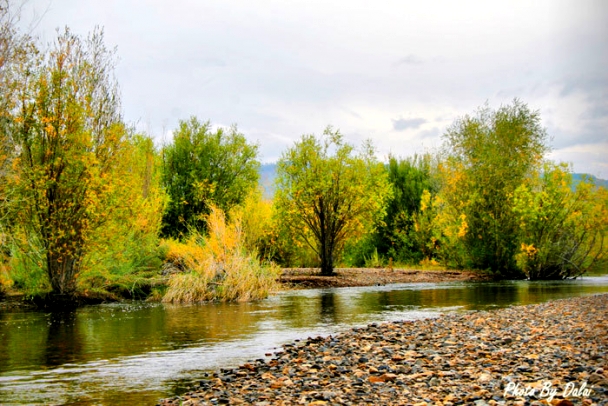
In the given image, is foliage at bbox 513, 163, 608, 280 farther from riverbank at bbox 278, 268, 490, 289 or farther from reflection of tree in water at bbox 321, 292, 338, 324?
reflection of tree in water at bbox 321, 292, 338, 324

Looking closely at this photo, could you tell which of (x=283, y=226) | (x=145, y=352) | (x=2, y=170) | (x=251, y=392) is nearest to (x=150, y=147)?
(x=283, y=226)

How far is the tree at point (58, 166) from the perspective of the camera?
57.6 feet

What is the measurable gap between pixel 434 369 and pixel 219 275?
1321 cm

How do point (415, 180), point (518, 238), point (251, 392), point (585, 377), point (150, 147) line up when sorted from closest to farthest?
point (585, 377) → point (251, 392) → point (518, 238) → point (150, 147) → point (415, 180)

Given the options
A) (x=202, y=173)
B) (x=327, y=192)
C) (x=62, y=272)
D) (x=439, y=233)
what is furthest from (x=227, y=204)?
(x=62, y=272)

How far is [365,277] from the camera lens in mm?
27672

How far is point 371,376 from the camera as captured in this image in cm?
773

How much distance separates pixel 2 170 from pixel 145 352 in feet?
26.3

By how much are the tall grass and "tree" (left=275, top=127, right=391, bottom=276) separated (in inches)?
302

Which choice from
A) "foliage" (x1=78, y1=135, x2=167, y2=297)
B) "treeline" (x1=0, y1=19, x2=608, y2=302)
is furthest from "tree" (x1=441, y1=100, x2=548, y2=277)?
"foliage" (x1=78, y1=135, x2=167, y2=297)

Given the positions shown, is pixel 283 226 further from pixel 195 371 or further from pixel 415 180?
pixel 195 371

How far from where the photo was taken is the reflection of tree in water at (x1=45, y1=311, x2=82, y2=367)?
33.5 feet

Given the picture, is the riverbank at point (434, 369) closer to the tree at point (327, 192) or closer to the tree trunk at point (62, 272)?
the tree trunk at point (62, 272)

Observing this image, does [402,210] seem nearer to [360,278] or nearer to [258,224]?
[258,224]
